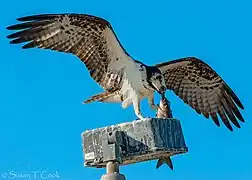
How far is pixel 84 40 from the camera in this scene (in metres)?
10.3

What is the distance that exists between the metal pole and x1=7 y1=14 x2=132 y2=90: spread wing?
8.55 feet

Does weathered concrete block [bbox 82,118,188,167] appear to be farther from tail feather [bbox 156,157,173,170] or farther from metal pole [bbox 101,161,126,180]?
tail feather [bbox 156,157,173,170]

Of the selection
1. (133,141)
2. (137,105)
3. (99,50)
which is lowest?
(133,141)

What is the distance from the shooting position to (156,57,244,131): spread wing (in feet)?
38.2

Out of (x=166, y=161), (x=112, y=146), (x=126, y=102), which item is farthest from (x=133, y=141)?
(x=126, y=102)

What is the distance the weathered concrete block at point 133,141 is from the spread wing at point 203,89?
3528 mm

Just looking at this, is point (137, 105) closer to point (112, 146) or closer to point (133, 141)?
point (133, 141)

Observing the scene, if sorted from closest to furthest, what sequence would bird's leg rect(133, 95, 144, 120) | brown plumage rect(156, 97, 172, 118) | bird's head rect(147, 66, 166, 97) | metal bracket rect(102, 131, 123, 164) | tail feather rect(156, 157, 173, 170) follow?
metal bracket rect(102, 131, 123, 164) < tail feather rect(156, 157, 173, 170) < bird's leg rect(133, 95, 144, 120) < brown plumage rect(156, 97, 172, 118) < bird's head rect(147, 66, 166, 97)

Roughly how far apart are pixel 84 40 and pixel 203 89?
2582 millimetres

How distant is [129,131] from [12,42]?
8.60ft

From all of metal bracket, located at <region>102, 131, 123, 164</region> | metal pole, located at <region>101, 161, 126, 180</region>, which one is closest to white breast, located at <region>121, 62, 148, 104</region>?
metal bracket, located at <region>102, 131, 123, 164</region>

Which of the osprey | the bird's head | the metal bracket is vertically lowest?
the metal bracket

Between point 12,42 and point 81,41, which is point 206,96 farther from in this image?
point 12,42

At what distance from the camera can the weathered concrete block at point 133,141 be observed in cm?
Result: 780
